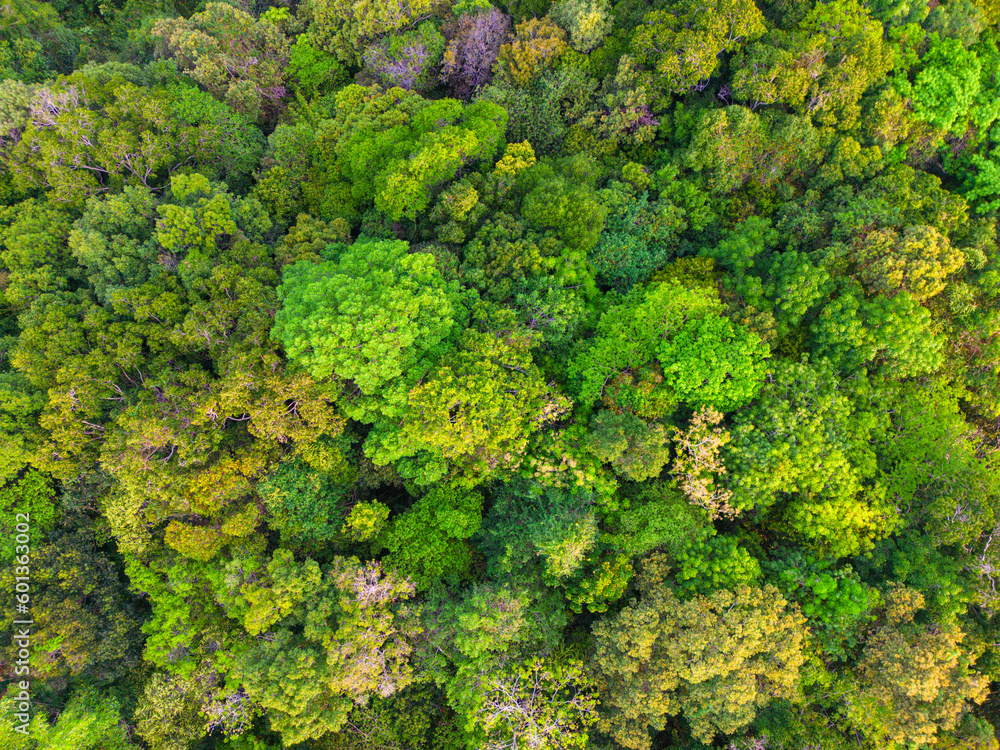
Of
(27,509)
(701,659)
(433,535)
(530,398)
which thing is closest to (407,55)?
(530,398)

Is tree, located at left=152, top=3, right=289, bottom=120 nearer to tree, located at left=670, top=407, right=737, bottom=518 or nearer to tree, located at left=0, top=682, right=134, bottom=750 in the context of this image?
tree, located at left=670, top=407, right=737, bottom=518

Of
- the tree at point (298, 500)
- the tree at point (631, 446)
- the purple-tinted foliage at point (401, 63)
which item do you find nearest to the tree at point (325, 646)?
the tree at point (298, 500)

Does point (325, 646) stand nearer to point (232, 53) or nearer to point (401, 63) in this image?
point (401, 63)

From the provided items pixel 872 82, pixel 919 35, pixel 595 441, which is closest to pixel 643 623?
pixel 595 441

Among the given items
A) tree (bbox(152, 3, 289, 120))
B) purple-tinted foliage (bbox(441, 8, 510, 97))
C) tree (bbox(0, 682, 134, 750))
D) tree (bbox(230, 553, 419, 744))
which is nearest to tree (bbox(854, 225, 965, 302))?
purple-tinted foliage (bbox(441, 8, 510, 97))

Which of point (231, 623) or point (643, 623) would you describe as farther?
point (231, 623)

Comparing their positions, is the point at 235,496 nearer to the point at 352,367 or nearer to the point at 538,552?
the point at 352,367
